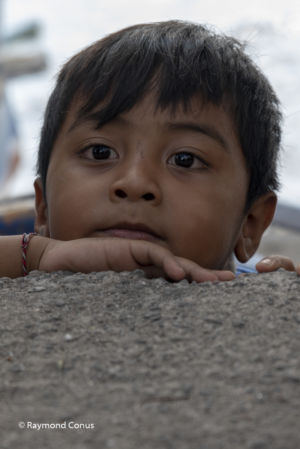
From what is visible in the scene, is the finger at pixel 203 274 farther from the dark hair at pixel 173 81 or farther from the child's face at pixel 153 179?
the dark hair at pixel 173 81

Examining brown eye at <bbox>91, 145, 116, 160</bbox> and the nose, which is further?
brown eye at <bbox>91, 145, 116, 160</bbox>

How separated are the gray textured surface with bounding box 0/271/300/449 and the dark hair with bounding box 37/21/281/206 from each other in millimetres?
456

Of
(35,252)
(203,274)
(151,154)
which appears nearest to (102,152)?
(151,154)

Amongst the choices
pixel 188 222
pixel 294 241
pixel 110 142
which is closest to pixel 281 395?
pixel 188 222

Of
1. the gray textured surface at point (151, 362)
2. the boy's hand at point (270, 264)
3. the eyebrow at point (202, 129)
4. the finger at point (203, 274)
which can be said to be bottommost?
the gray textured surface at point (151, 362)

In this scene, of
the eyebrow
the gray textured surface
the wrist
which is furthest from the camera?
the eyebrow

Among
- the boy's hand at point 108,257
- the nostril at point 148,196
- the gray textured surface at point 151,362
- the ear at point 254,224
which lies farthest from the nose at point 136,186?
the ear at point 254,224

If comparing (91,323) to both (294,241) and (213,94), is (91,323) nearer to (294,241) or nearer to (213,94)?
(213,94)

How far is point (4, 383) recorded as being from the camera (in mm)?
641

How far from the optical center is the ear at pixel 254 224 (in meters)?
1.47

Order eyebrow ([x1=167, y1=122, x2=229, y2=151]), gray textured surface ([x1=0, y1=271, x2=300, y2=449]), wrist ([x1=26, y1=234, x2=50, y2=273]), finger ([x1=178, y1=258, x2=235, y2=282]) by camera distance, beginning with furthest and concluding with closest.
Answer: eyebrow ([x1=167, y1=122, x2=229, y2=151])
wrist ([x1=26, y1=234, x2=50, y2=273])
finger ([x1=178, y1=258, x2=235, y2=282])
gray textured surface ([x1=0, y1=271, x2=300, y2=449])

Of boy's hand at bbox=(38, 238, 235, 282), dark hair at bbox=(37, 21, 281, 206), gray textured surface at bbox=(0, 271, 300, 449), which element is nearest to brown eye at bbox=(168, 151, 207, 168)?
dark hair at bbox=(37, 21, 281, 206)

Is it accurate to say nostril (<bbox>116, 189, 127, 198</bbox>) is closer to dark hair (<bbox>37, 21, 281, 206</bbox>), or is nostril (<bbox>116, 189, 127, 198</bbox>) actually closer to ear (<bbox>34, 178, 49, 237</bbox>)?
dark hair (<bbox>37, 21, 281, 206</bbox>)

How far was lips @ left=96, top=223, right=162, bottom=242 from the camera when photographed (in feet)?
3.63
